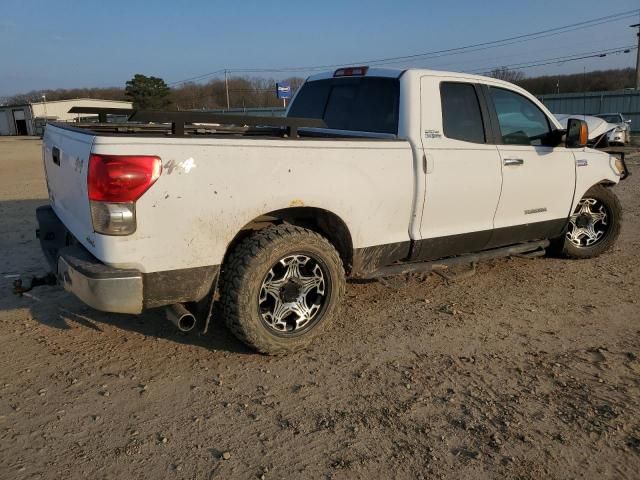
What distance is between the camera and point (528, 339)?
405cm

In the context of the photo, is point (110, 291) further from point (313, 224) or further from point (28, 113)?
point (28, 113)

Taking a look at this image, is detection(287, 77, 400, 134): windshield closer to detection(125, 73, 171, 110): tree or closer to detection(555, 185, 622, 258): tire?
detection(555, 185, 622, 258): tire

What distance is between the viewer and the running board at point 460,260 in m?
4.24

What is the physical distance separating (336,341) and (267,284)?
0.77 meters

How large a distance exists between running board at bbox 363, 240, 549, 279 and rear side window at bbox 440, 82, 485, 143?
3.36 feet

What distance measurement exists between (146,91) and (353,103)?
73259mm

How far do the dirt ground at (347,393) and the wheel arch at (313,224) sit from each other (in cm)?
69

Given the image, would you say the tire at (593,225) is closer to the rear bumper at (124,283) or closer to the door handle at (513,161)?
the door handle at (513,161)

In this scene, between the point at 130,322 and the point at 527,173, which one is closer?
the point at 130,322

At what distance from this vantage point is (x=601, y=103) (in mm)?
35281

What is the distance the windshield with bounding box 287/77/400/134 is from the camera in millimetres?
4426

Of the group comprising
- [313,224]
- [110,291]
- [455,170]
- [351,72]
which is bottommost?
[110,291]

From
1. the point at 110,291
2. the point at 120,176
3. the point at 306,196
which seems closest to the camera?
the point at 120,176

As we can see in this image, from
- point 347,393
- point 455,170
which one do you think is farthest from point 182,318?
point 455,170
